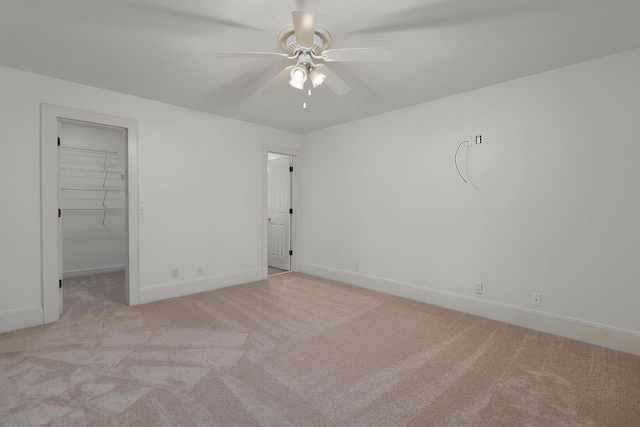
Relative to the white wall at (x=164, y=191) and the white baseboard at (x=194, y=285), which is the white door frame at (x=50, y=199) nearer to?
the white wall at (x=164, y=191)

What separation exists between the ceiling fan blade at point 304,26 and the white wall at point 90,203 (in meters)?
4.31

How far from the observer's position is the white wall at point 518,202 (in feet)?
8.33

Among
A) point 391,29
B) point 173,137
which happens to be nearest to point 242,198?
point 173,137

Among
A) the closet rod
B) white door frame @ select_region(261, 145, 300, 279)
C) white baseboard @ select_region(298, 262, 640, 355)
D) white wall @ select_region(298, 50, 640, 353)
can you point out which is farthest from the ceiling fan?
the closet rod

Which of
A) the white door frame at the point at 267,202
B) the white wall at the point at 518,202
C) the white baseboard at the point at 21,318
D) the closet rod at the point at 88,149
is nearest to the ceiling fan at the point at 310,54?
the white wall at the point at 518,202

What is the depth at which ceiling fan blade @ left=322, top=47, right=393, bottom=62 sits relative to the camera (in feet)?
6.31

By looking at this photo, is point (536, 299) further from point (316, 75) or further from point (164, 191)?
point (164, 191)

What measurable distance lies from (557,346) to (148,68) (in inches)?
177

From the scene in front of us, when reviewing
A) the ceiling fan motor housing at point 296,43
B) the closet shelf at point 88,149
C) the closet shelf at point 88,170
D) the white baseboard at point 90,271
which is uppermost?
the ceiling fan motor housing at point 296,43

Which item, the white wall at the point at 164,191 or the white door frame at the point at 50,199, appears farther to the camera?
the white door frame at the point at 50,199

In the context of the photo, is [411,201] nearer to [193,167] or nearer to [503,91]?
[503,91]

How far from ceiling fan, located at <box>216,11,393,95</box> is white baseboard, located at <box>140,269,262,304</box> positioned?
2.86 m

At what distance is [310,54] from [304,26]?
0.50 meters

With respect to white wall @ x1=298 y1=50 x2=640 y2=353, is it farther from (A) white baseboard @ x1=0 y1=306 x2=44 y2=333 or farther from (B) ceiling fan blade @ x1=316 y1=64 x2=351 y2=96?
(A) white baseboard @ x1=0 y1=306 x2=44 y2=333
